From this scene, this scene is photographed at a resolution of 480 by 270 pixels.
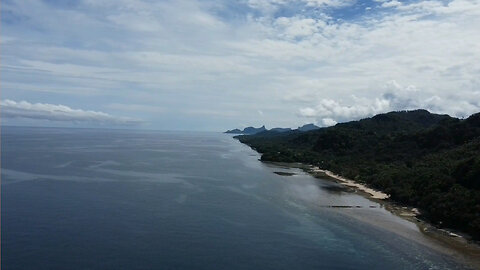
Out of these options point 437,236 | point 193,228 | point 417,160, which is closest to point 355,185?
point 417,160

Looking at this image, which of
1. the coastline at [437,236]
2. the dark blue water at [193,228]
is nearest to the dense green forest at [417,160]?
the coastline at [437,236]

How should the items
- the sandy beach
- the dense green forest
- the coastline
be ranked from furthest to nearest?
the sandy beach, the dense green forest, the coastline

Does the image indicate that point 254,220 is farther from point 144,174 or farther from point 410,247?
point 144,174

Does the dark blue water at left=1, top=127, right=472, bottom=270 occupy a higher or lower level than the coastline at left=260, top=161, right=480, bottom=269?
lower

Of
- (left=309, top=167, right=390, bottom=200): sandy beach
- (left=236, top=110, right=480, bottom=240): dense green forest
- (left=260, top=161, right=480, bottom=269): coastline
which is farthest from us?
(left=309, top=167, right=390, bottom=200): sandy beach

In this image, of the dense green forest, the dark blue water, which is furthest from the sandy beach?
the dark blue water

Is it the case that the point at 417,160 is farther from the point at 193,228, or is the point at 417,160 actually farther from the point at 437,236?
the point at 193,228

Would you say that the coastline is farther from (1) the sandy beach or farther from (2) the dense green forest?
(2) the dense green forest
